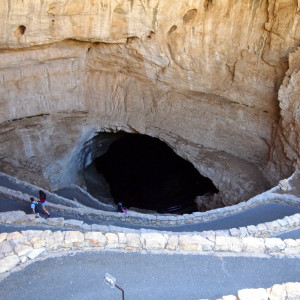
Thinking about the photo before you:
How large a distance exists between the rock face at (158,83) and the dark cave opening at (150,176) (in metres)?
2.73

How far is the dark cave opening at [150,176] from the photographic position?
16297mm

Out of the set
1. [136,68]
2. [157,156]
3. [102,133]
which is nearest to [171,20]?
[136,68]

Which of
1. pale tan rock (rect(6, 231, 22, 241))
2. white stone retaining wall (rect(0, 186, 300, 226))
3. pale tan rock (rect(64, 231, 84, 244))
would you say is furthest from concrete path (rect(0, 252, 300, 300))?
white stone retaining wall (rect(0, 186, 300, 226))

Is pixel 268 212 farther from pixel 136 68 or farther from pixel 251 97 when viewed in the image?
pixel 136 68

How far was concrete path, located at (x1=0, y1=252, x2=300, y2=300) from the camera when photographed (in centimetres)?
536

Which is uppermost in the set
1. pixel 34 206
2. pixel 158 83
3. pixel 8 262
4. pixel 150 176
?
pixel 158 83

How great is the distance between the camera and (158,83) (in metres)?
13.8

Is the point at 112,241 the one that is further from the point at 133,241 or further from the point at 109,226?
the point at 109,226

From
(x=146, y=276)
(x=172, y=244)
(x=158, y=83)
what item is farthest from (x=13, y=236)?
(x=158, y=83)

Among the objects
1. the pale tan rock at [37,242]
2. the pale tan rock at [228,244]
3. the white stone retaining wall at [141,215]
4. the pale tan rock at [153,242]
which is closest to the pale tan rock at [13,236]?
the pale tan rock at [37,242]

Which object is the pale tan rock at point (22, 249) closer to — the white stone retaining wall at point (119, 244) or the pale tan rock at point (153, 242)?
the white stone retaining wall at point (119, 244)

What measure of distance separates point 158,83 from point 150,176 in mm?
5637

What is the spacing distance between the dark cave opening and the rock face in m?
2.73

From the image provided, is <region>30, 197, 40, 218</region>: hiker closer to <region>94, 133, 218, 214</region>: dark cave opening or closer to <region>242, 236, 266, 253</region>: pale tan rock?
<region>242, 236, 266, 253</region>: pale tan rock
